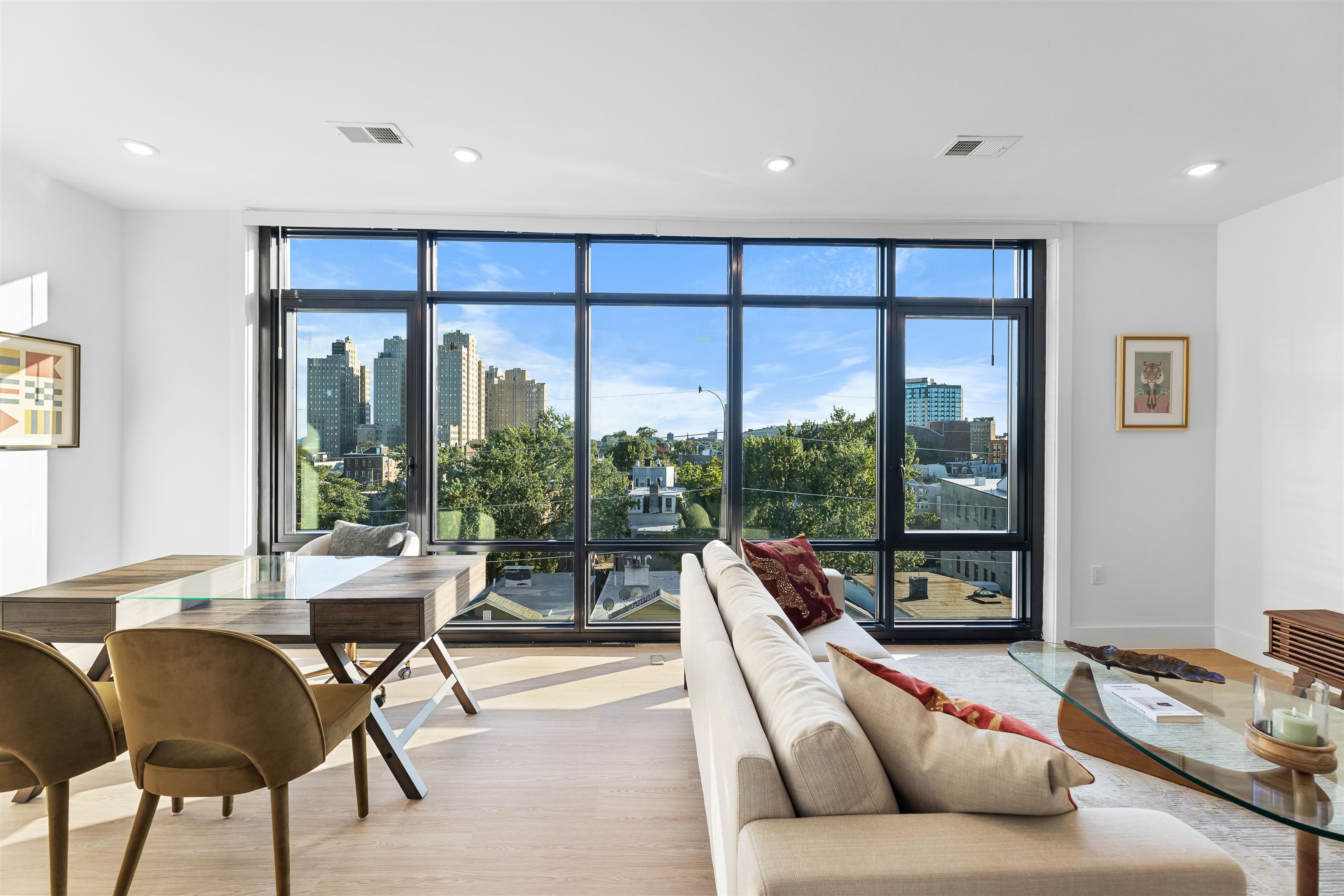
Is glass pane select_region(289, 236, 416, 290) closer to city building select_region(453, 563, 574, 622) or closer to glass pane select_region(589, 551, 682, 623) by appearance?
city building select_region(453, 563, 574, 622)

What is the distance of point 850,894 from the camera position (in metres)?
1.02

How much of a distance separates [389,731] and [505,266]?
2.71 m

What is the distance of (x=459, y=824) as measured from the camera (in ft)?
6.90

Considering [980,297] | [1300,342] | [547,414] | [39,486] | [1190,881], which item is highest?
[980,297]

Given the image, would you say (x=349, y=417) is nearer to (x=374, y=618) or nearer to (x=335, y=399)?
(x=335, y=399)

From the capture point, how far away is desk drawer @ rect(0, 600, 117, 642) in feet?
6.83

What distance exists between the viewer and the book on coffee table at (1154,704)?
1.97m

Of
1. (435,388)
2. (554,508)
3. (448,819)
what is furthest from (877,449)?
(448,819)

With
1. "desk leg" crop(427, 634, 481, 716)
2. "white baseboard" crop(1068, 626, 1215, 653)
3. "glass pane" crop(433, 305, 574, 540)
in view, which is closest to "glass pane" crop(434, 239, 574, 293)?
"glass pane" crop(433, 305, 574, 540)

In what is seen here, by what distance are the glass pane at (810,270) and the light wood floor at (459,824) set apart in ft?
8.39

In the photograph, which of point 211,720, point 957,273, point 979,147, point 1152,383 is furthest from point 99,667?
point 1152,383

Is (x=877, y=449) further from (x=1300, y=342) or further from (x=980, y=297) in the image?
(x=1300, y=342)

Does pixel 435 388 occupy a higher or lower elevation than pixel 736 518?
higher

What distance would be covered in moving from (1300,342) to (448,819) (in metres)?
4.67
